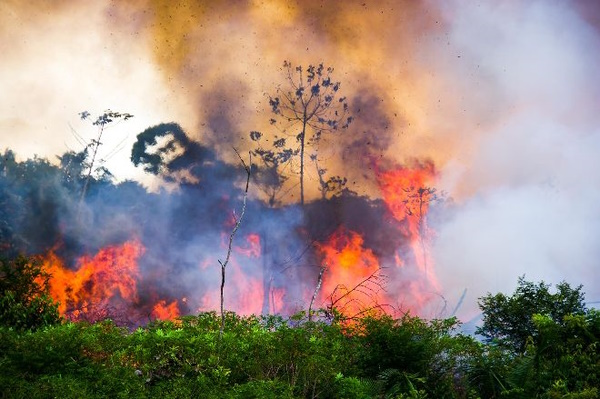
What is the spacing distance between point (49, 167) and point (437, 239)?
28207 millimetres

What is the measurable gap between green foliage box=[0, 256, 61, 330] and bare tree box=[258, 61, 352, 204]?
95.7 feet

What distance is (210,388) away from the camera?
23.3ft

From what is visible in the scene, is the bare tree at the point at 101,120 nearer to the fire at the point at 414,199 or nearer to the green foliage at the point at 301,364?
the fire at the point at 414,199

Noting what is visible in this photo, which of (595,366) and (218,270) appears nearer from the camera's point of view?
(595,366)

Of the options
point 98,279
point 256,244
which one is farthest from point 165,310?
point 256,244

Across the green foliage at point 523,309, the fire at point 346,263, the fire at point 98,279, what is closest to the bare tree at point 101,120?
the fire at point 98,279

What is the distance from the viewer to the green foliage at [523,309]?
58.7 feet

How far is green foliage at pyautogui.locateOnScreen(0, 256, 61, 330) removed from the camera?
Answer: 10945 millimetres

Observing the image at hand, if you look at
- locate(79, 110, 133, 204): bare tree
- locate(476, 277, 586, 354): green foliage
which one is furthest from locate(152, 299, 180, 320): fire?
locate(476, 277, 586, 354): green foliage

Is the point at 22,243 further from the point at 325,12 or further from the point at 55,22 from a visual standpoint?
the point at 325,12

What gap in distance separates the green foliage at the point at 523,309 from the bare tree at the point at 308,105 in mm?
23367

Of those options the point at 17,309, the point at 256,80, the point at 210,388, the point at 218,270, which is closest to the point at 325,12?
the point at 256,80

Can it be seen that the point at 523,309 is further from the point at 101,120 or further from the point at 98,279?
the point at 101,120

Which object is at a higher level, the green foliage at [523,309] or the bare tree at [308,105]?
the bare tree at [308,105]
